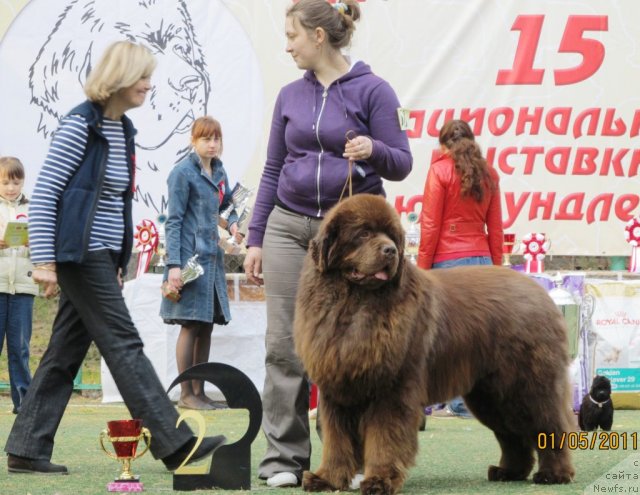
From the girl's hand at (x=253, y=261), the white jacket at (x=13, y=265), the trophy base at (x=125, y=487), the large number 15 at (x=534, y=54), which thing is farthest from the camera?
the large number 15 at (x=534, y=54)

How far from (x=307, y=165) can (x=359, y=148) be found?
0.37m

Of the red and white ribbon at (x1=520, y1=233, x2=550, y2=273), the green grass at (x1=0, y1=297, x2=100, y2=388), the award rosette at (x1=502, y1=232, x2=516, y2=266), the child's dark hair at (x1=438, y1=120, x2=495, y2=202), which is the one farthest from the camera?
the green grass at (x1=0, y1=297, x2=100, y2=388)

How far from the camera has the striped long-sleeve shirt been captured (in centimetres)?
486

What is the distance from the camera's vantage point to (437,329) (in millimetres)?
4672

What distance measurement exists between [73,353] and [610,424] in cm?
384

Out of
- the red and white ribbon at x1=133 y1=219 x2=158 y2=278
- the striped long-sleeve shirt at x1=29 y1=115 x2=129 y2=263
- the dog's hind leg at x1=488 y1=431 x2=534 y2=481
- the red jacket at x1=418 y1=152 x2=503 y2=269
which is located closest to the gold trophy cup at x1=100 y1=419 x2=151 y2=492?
the striped long-sleeve shirt at x1=29 y1=115 x2=129 y2=263

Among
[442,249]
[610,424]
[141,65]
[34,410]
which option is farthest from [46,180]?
[610,424]

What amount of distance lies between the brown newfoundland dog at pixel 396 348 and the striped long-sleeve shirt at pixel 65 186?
101 centimetres

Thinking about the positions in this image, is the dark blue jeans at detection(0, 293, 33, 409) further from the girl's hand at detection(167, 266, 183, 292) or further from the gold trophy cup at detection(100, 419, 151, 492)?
Result: the gold trophy cup at detection(100, 419, 151, 492)

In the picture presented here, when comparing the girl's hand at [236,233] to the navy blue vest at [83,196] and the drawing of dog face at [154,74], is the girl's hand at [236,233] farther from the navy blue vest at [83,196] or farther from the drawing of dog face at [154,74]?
the navy blue vest at [83,196]

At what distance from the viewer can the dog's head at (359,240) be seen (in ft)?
14.2

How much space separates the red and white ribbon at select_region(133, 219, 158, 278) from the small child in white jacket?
1.26 m

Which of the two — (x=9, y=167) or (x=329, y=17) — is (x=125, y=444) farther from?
(x=9, y=167)

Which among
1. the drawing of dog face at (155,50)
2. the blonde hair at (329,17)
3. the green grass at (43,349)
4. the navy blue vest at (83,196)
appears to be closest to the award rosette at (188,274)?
the drawing of dog face at (155,50)
